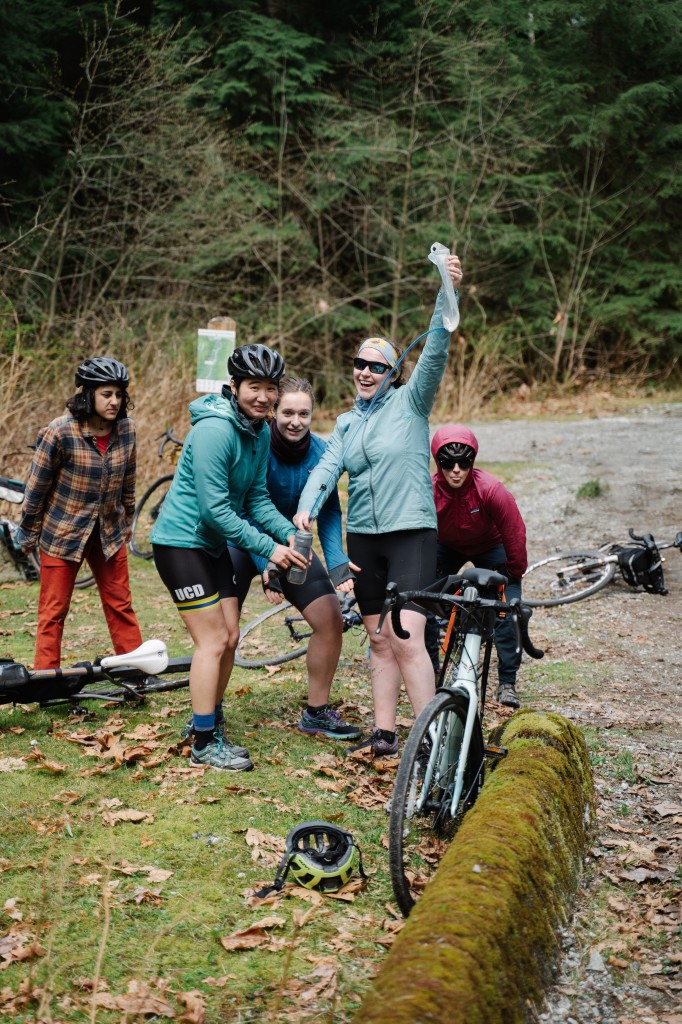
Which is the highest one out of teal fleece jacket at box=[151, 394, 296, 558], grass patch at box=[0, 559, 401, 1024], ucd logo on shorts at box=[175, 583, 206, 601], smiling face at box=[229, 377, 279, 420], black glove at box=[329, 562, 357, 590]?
smiling face at box=[229, 377, 279, 420]

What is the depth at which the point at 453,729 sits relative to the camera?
3.92 meters

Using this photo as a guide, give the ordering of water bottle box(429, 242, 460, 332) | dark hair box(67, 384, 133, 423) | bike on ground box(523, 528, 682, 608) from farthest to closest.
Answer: bike on ground box(523, 528, 682, 608) → dark hair box(67, 384, 133, 423) → water bottle box(429, 242, 460, 332)

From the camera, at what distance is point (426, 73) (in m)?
20.9

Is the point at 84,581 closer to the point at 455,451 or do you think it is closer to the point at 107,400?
the point at 107,400

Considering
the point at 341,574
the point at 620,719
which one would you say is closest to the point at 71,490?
the point at 341,574

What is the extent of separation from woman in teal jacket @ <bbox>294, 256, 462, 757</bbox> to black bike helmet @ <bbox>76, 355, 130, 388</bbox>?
143 cm

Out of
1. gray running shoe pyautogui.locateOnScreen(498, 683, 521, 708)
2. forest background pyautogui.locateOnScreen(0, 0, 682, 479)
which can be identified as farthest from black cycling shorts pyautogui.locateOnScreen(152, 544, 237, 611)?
forest background pyautogui.locateOnScreen(0, 0, 682, 479)

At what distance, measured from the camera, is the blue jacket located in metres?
5.21

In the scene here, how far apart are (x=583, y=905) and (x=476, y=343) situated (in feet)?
62.0

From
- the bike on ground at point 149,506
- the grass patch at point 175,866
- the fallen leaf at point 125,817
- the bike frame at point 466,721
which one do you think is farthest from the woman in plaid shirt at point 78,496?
the bike on ground at point 149,506

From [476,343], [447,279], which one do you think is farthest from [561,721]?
[476,343]

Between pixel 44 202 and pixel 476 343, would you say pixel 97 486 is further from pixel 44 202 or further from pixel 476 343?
pixel 476 343

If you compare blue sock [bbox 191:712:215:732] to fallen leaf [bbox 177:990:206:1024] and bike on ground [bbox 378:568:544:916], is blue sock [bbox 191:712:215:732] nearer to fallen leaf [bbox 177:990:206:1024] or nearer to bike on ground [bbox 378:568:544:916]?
bike on ground [bbox 378:568:544:916]

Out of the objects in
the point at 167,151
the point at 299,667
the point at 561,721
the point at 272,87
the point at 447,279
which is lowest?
the point at 299,667
